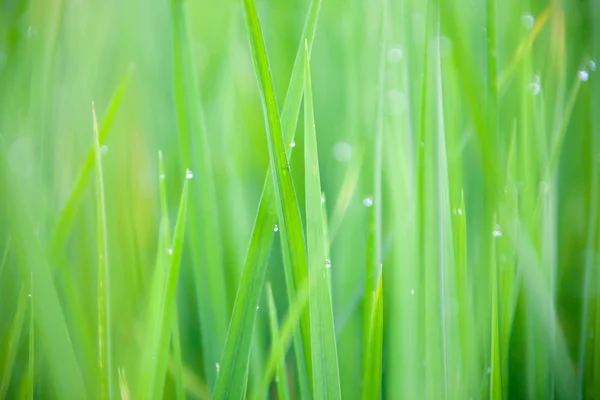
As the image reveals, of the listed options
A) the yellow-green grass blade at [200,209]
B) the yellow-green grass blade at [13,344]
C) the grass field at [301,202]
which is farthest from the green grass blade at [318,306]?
the yellow-green grass blade at [13,344]

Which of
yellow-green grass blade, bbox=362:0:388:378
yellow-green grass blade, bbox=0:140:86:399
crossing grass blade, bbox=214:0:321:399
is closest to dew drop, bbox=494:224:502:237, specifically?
yellow-green grass blade, bbox=362:0:388:378

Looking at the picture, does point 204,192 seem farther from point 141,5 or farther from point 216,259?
point 141,5

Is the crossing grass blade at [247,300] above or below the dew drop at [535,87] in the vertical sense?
below

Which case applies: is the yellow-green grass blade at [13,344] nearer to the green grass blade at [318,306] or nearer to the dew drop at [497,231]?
the green grass blade at [318,306]

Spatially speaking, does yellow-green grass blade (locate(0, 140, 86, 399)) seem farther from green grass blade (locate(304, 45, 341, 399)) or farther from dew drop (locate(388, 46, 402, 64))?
dew drop (locate(388, 46, 402, 64))

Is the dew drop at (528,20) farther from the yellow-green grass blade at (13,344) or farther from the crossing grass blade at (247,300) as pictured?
the yellow-green grass blade at (13,344)

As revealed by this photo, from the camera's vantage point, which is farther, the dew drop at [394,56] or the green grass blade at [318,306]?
the dew drop at [394,56]


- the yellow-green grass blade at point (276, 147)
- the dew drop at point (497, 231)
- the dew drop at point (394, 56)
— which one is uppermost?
the dew drop at point (394, 56)
